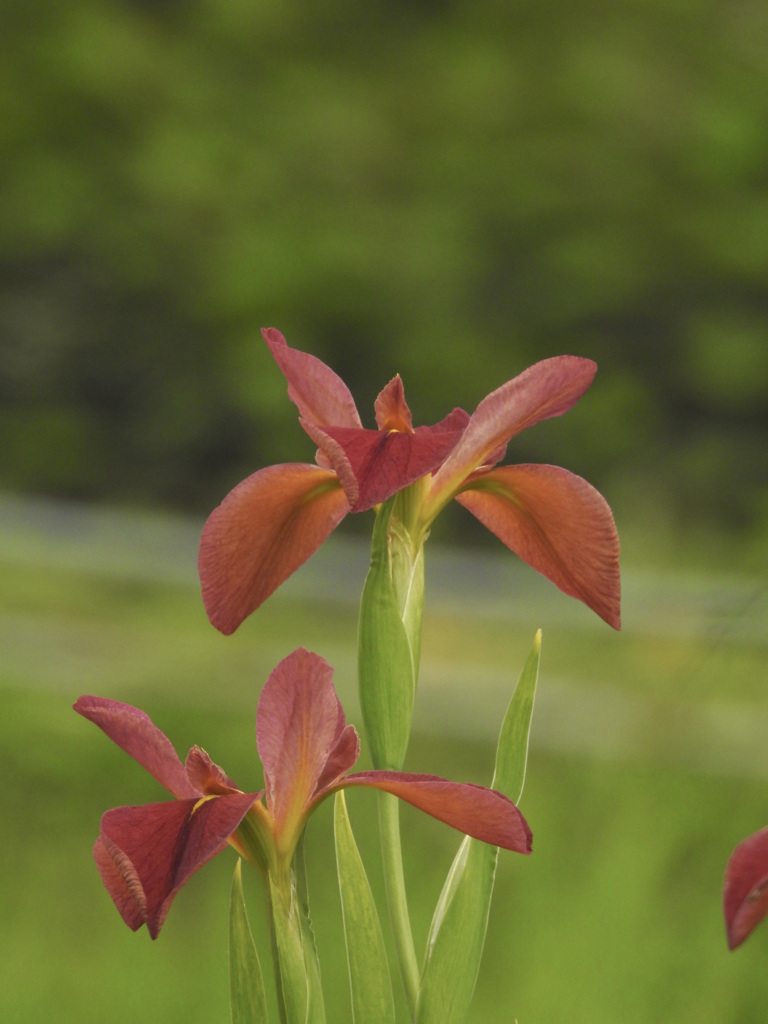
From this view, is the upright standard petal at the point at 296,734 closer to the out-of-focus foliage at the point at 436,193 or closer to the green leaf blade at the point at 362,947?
the green leaf blade at the point at 362,947

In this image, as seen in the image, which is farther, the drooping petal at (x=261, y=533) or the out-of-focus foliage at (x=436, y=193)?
the out-of-focus foliage at (x=436, y=193)

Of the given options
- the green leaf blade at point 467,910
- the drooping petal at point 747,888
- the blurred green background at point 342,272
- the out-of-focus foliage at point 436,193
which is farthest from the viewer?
the out-of-focus foliage at point 436,193

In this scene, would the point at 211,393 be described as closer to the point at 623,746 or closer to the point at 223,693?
the point at 223,693

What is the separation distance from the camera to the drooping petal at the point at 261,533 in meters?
0.27

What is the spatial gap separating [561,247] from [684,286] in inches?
10.6

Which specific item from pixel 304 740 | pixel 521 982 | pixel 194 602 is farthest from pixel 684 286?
pixel 304 740

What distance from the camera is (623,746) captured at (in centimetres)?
101

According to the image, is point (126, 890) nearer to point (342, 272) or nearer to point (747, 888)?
point (747, 888)

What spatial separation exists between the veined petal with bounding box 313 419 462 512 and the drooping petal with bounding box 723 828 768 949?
95 mm

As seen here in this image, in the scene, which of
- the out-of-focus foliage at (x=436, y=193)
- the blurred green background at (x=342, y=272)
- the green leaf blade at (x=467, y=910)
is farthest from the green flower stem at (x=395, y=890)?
the out-of-focus foliage at (x=436, y=193)

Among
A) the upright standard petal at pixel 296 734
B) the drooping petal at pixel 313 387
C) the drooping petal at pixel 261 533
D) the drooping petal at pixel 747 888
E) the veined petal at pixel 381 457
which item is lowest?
the drooping petal at pixel 747 888

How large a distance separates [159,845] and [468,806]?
60 mm

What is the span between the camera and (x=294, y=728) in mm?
275

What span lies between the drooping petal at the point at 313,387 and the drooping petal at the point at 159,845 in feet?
0.32
